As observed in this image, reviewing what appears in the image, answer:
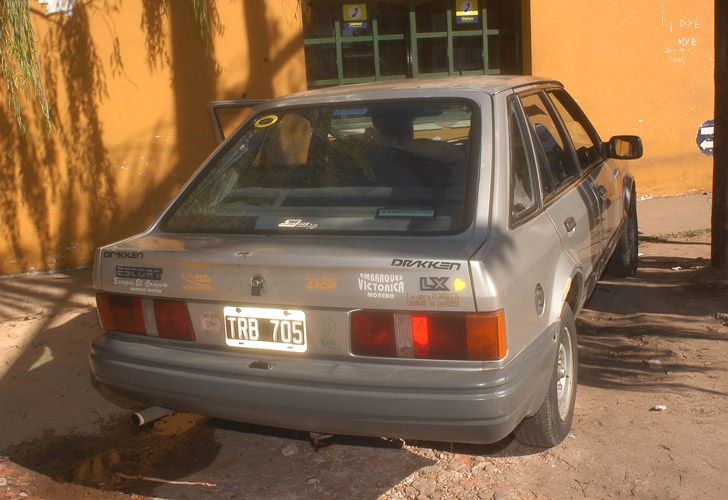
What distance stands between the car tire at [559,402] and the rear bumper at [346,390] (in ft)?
0.90

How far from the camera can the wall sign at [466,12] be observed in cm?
906

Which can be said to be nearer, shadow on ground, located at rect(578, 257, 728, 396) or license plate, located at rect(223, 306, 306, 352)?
license plate, located at rect(223, 306, 306, 352)

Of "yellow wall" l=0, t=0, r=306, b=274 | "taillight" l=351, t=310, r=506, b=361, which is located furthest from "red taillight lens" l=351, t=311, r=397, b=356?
"yellow wall" l=0, t=0, r=306, b=274

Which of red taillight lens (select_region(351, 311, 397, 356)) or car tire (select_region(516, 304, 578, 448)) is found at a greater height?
red taillight lens (select_region(351, 311, 397, 356))

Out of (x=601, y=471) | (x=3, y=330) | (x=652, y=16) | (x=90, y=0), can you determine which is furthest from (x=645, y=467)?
(x=652, y=16)

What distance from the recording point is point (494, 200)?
343 cm

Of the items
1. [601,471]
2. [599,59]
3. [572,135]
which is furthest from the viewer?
[599,59]

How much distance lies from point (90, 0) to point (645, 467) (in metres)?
5.82

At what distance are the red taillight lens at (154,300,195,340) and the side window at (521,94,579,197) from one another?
5.45 feet

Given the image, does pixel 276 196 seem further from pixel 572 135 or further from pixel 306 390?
pixel 572 135

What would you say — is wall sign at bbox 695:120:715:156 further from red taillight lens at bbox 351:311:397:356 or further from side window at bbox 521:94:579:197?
red taillight lens at bbox 351:311:397:356

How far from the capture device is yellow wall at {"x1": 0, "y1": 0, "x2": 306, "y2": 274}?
294 inches

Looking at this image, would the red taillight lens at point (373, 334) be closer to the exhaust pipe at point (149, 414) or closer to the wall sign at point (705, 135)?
the exhaust pipe at point (149, 414)

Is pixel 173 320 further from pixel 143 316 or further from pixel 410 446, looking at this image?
pixel 410 446
